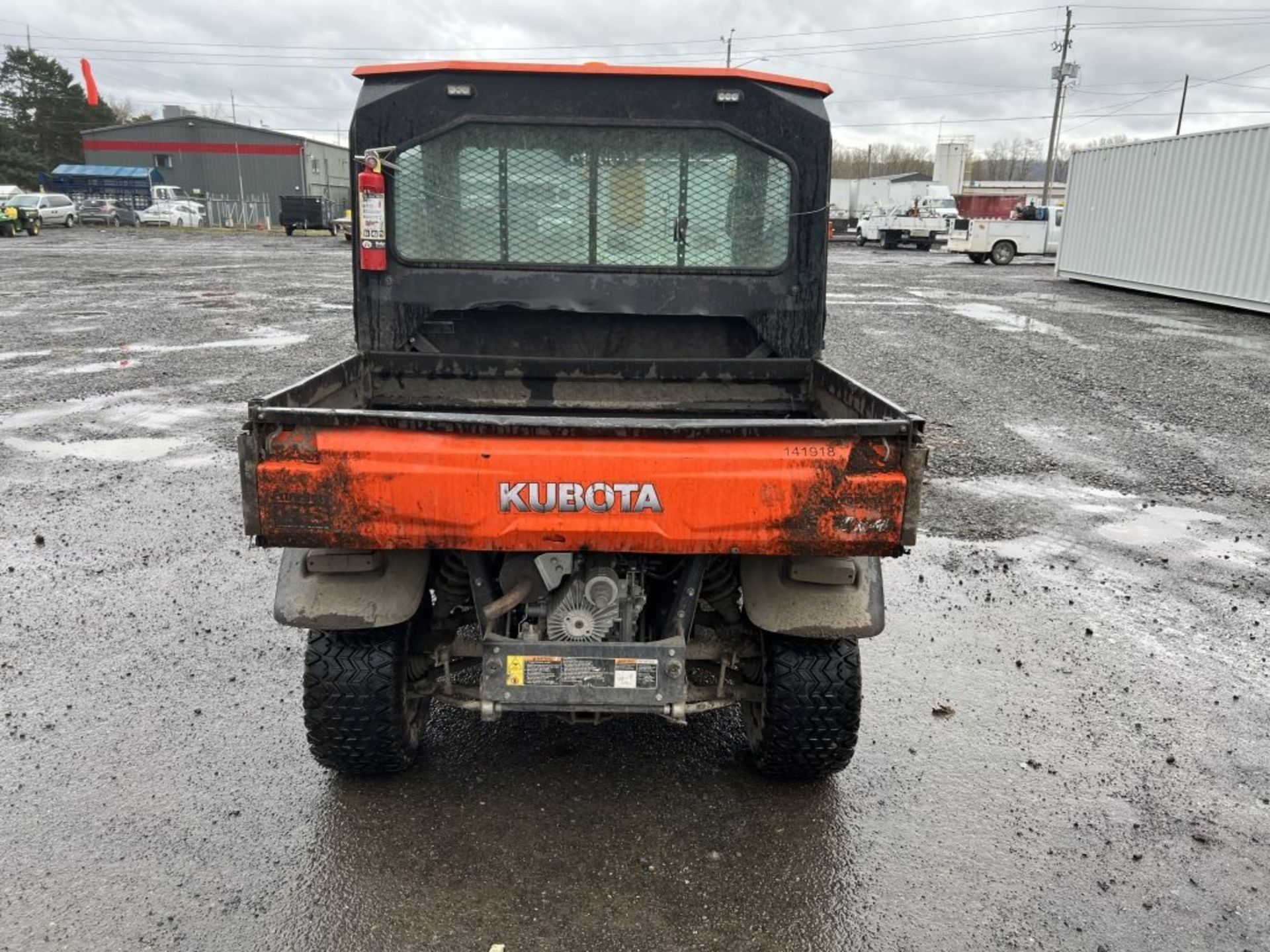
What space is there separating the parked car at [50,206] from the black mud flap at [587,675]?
46.1 m

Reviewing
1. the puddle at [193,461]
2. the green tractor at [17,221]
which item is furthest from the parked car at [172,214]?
the puddle at [193,461]

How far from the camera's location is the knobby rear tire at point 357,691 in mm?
3236

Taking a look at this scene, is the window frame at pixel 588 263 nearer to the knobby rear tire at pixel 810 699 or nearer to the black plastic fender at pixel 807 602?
the black plastic fender at pixel 807 602

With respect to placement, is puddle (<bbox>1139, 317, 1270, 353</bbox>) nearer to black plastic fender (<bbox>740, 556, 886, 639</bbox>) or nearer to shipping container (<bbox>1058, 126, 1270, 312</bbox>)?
shipping container (<bbox>1058, 126, 1270, 312</bbox>)

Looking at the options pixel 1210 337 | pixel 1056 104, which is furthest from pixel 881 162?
pixel 1210 337

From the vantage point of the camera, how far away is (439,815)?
332 cm

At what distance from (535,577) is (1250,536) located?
5.35 metres

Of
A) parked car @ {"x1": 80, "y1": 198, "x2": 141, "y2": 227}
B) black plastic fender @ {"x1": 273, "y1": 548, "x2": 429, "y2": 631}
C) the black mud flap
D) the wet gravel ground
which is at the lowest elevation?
the wet gravel ground

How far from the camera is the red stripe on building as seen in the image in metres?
61.6

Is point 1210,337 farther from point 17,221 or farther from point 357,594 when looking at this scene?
point 17,221

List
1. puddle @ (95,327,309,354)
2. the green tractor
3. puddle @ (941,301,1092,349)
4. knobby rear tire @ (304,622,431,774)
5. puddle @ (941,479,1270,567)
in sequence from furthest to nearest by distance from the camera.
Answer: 1. the green tractor
2. puddle @ (941,301,1092,349)
3. puddle @ (95,327,309,354)
4. puddle @ (941,479,1270,567)
5. knobby rear tire @ (304,622,431,774)

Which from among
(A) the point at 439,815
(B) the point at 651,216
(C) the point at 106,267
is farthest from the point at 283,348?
(C) the point at 106,267

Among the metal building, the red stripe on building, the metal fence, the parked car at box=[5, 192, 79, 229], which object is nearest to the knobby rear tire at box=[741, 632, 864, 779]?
the parked car at box=[5, 192, 79, 229]

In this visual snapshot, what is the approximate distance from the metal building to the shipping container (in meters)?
48.8
